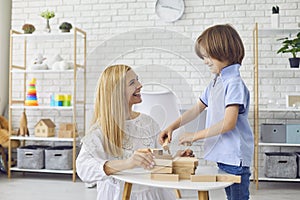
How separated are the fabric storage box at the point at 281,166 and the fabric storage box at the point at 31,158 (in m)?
2.04

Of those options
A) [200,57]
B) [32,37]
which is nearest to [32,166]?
Answer: [32,37]

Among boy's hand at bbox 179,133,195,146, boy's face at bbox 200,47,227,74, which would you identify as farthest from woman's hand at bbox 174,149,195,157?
boy's face at bbox 200,47,227,74

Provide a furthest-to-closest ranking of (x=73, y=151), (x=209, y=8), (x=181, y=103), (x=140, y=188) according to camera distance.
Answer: (x=209, y=8) < (x=73, y=151) < (x=140, y=188) < (x=181, y=103)

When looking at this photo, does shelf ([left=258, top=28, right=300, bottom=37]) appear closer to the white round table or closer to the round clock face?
the round clock face

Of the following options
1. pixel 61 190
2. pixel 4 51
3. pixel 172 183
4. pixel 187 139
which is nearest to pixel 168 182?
pixel 172 183

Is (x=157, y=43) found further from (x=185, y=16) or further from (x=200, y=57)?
(x=185, y=16)

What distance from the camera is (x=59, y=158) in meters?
3.93

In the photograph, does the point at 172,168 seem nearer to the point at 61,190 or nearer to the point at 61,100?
the point at 61,190

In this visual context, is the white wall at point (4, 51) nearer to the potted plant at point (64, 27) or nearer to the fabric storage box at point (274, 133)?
the potted plant at point (64, 27)

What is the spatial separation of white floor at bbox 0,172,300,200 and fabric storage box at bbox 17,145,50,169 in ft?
0.43

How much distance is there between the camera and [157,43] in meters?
1.14

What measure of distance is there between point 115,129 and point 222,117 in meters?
0.34

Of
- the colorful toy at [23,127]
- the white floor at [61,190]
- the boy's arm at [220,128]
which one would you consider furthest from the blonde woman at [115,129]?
the colorful toy at [23,127]

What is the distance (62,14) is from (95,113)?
3.37 meters
